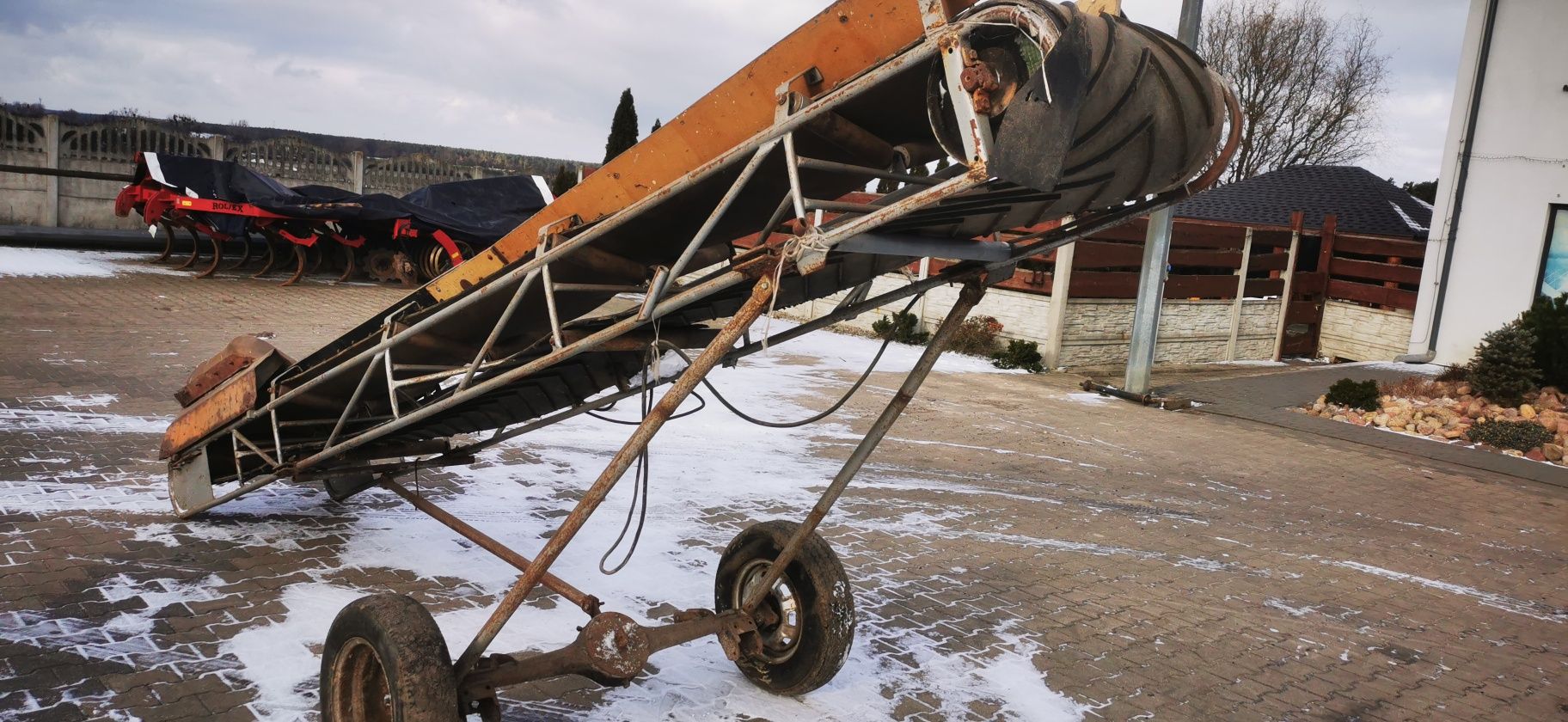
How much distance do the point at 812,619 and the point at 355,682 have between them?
1.87m

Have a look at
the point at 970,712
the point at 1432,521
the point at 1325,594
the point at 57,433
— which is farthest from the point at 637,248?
the point at 1432,521

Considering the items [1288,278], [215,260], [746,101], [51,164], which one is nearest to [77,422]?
[746,101]

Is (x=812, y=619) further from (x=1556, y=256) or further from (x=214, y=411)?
(x=1556, y=256)

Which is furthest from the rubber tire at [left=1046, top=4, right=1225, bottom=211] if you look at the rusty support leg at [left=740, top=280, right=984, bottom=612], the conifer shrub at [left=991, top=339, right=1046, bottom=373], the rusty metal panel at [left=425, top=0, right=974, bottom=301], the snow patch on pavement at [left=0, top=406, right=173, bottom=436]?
the conifer shrub at [left=991, top=339, right=1046, bottom=373]

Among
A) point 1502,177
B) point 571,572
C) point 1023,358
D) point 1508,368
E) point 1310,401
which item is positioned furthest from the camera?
point 1502,177

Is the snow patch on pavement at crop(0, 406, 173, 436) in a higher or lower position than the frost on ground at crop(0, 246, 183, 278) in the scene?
lower

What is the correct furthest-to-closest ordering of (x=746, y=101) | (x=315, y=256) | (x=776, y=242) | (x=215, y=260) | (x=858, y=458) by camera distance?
(x=315, y=256) < (x=215, y=260) < (x=858, y=458) < (x=776, y=242) < (x=746, y=101)

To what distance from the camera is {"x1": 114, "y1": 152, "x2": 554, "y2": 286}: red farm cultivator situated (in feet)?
63.4

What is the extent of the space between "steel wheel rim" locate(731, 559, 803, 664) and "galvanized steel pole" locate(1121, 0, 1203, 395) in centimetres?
1017

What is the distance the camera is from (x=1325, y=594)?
280 inches

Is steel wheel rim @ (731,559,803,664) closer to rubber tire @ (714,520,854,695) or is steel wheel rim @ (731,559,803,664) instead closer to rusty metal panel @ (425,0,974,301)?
rubber tire @ (714,520,854,695)

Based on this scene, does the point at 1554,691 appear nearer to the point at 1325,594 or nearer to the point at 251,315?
the point at 1325,594

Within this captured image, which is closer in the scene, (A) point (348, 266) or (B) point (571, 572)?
(B) point (571, 572)

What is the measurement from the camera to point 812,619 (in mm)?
4762
